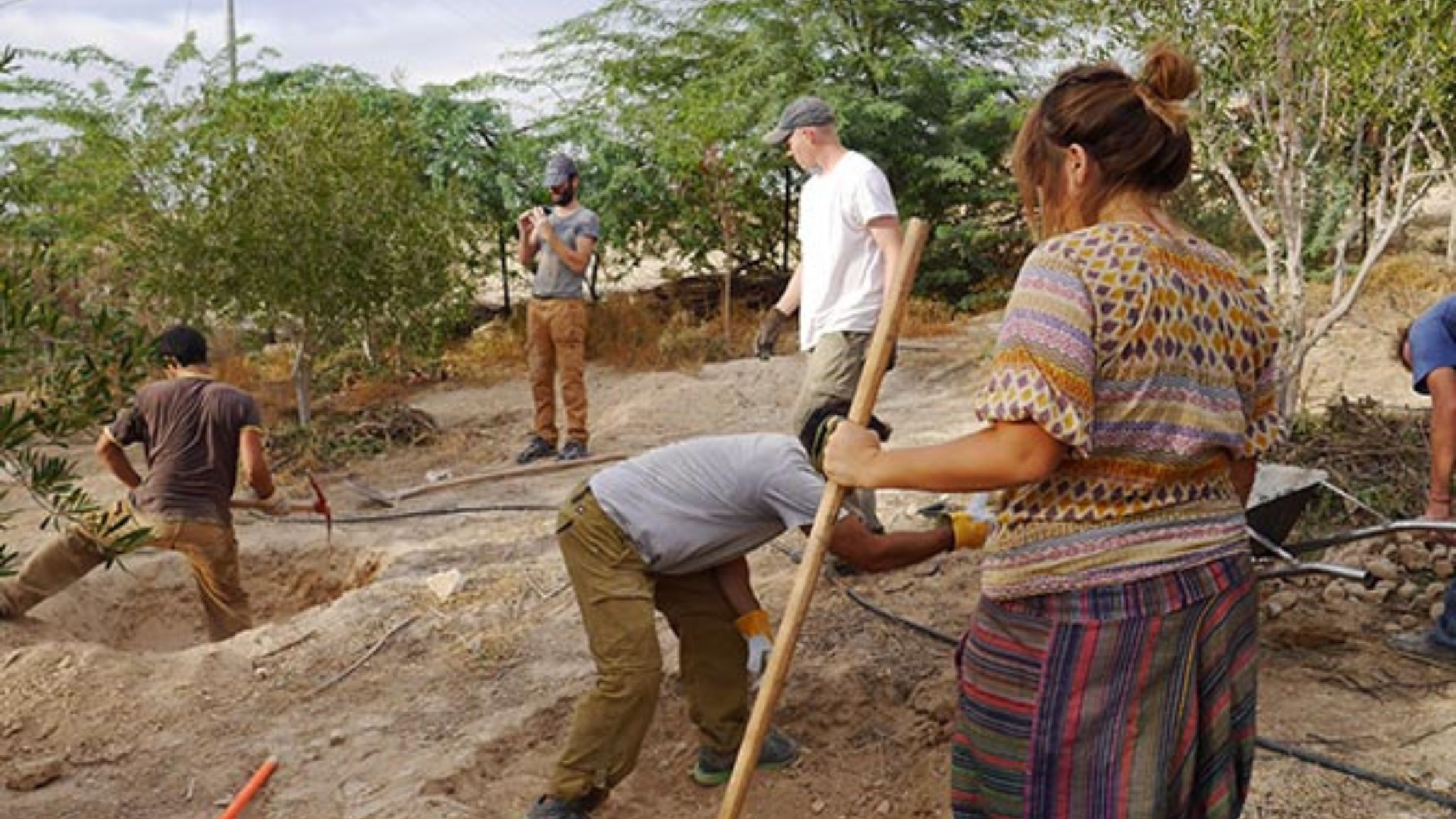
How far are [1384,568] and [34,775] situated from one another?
194 inches

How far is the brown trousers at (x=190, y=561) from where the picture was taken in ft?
17.4

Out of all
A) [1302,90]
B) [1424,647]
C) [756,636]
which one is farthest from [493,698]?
[1302,90]

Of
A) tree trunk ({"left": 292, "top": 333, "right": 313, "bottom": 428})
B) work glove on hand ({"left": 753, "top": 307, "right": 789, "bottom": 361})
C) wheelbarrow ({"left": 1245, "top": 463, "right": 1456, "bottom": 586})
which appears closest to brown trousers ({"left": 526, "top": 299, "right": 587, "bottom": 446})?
tree trunk ({"left": 292, "top": 333, "right": 313, "bottom": 428})

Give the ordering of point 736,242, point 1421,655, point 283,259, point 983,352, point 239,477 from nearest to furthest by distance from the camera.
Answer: point 1421,655
point 239,477
point 283,259
point 983,352
point 736,242

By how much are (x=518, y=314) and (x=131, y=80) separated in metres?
4.17

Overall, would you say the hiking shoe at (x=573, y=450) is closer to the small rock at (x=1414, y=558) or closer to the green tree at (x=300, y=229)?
the green tree at (x=300, y=229)

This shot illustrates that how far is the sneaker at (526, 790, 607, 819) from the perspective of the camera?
3.32 metres

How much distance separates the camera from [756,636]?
356cm

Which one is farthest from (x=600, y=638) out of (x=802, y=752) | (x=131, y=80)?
(x=131, y=80)

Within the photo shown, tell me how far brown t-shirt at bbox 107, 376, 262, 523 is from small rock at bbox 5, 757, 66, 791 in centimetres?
126

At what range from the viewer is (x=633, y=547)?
326 centimetres

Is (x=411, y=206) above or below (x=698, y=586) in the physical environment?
above

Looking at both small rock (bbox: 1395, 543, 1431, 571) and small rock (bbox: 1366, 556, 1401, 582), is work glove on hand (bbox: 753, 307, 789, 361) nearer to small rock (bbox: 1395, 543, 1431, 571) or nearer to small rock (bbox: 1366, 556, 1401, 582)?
small rock (bbox: 1366, 556, 1401, 582)

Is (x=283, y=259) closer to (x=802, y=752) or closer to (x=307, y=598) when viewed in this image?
(x=307, y=598)
